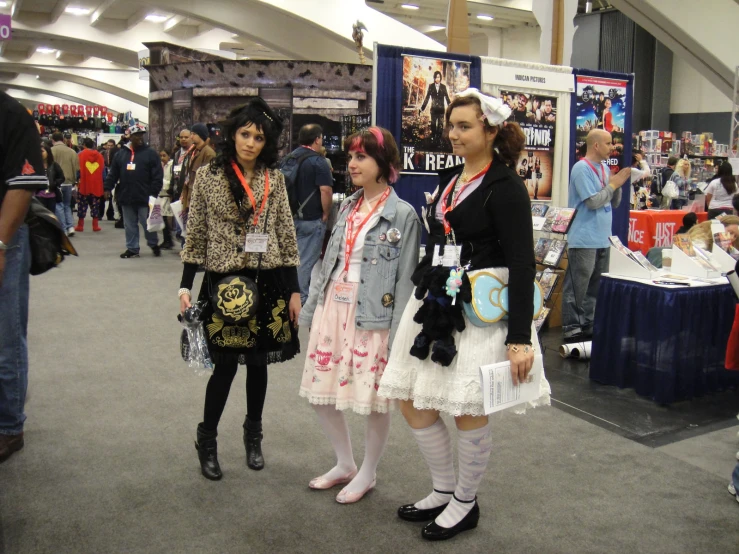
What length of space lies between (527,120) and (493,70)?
522 mm

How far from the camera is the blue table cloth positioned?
12.7ft

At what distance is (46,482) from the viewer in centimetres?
277

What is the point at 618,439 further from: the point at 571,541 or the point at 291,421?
the point at 291,421

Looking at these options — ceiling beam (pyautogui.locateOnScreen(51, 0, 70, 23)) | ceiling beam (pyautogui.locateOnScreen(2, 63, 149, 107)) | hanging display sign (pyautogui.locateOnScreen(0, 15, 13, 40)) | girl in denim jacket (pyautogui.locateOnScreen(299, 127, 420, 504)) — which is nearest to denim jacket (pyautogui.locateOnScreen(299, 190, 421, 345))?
girl in denim jacket (pyautogui.locateOnScreen(299, 127, 420, 504))

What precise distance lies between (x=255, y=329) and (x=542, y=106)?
3734 mm

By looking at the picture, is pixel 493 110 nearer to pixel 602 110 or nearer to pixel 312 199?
pixel 312 199

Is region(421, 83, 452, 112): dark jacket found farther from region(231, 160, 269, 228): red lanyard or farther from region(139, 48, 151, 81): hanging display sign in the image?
region(139, 48, 151, 81): hanging display sign

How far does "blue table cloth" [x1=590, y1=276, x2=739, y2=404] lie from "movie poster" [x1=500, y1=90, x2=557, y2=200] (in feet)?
5.44

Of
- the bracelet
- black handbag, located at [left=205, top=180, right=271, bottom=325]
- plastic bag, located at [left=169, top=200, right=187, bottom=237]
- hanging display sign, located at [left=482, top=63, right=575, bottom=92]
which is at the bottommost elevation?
the bracelet

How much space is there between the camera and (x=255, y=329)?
269 cm

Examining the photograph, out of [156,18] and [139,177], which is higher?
[156,18]

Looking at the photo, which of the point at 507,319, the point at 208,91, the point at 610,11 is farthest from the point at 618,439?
the point at 610,11

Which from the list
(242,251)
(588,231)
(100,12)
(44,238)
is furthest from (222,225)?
(100,12)

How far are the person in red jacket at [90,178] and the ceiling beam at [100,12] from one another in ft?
13.7
